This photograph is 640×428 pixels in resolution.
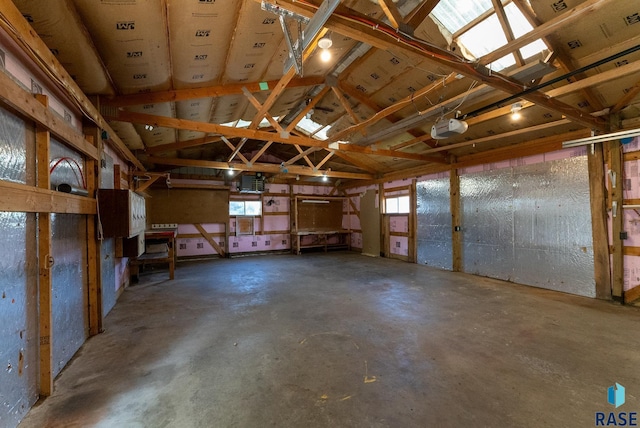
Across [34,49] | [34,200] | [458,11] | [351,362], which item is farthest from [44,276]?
[458,11]

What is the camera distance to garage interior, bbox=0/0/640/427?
5.59ft

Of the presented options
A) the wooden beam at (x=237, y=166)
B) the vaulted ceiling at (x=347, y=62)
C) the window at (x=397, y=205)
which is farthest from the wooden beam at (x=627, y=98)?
the wooden beam at (x=237, y=166)

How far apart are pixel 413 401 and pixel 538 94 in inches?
132

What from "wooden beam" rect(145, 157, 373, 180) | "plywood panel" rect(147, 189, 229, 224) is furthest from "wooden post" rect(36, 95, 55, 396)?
"plywood panel" rect(147, 189, 229, 224)

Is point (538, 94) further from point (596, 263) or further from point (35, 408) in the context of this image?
point (35, 408)

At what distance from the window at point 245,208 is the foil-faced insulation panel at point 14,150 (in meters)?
6.88

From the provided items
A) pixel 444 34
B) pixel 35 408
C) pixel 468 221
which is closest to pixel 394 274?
pixel 468 221

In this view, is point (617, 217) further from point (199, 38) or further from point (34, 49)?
point (34, 49)

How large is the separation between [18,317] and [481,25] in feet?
15.9

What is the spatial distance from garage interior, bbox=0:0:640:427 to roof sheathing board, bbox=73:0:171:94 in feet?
0.07

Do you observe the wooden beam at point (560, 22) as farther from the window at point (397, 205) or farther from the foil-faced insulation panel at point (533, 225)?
the window at point (397, 205)

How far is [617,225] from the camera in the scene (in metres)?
3.77

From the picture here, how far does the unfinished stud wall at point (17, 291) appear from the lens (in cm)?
150

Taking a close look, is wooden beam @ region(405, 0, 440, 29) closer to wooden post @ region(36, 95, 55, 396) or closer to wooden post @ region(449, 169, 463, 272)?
wooden post @ region(36, 95, 55, 396)
